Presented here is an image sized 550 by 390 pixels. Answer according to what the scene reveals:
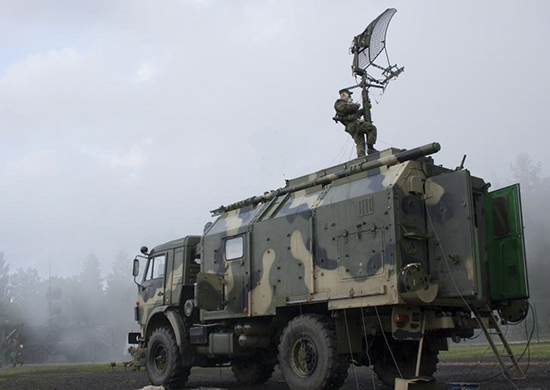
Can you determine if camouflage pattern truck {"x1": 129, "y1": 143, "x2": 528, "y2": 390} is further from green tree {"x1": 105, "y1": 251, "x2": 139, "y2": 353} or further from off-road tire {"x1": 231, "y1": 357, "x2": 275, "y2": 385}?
green tree {"x1": 105, "y1": 251, "x2": 139, "y2": 353}

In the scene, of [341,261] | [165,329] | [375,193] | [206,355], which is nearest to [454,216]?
[375,193]

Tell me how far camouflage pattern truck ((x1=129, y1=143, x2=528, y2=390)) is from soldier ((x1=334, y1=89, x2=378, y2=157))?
1869 millimetres

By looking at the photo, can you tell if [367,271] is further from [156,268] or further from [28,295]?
[28,295]

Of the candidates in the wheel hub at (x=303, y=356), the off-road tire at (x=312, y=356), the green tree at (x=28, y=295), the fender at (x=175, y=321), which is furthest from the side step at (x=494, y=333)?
the green tree at (x=28, y=295)

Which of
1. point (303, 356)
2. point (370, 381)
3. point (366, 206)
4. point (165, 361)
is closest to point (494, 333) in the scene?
point (366, 206)

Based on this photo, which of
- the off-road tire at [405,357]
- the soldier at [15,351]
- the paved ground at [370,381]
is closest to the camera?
the paved ground at [370,381]

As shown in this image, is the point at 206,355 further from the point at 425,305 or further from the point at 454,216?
the point at 454,216

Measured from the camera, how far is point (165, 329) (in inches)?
510

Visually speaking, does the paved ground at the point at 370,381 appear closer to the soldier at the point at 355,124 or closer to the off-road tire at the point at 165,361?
the off-road tire at the point at 165,361

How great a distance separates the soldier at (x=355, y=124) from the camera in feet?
39.6

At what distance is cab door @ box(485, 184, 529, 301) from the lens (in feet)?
29.7

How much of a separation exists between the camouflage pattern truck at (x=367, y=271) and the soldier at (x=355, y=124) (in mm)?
1869

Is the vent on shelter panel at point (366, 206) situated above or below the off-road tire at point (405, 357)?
above

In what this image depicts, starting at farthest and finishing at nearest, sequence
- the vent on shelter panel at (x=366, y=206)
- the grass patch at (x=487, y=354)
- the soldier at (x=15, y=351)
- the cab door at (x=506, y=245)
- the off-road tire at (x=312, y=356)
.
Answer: the soldier at (x=15, y=351) < the grass patch at (x=487, y=354) < the cab door at (x=506, y=245) < the vent on shelter panel at (x=366, y=206) < the off-road tire at (x=312, y=356)
